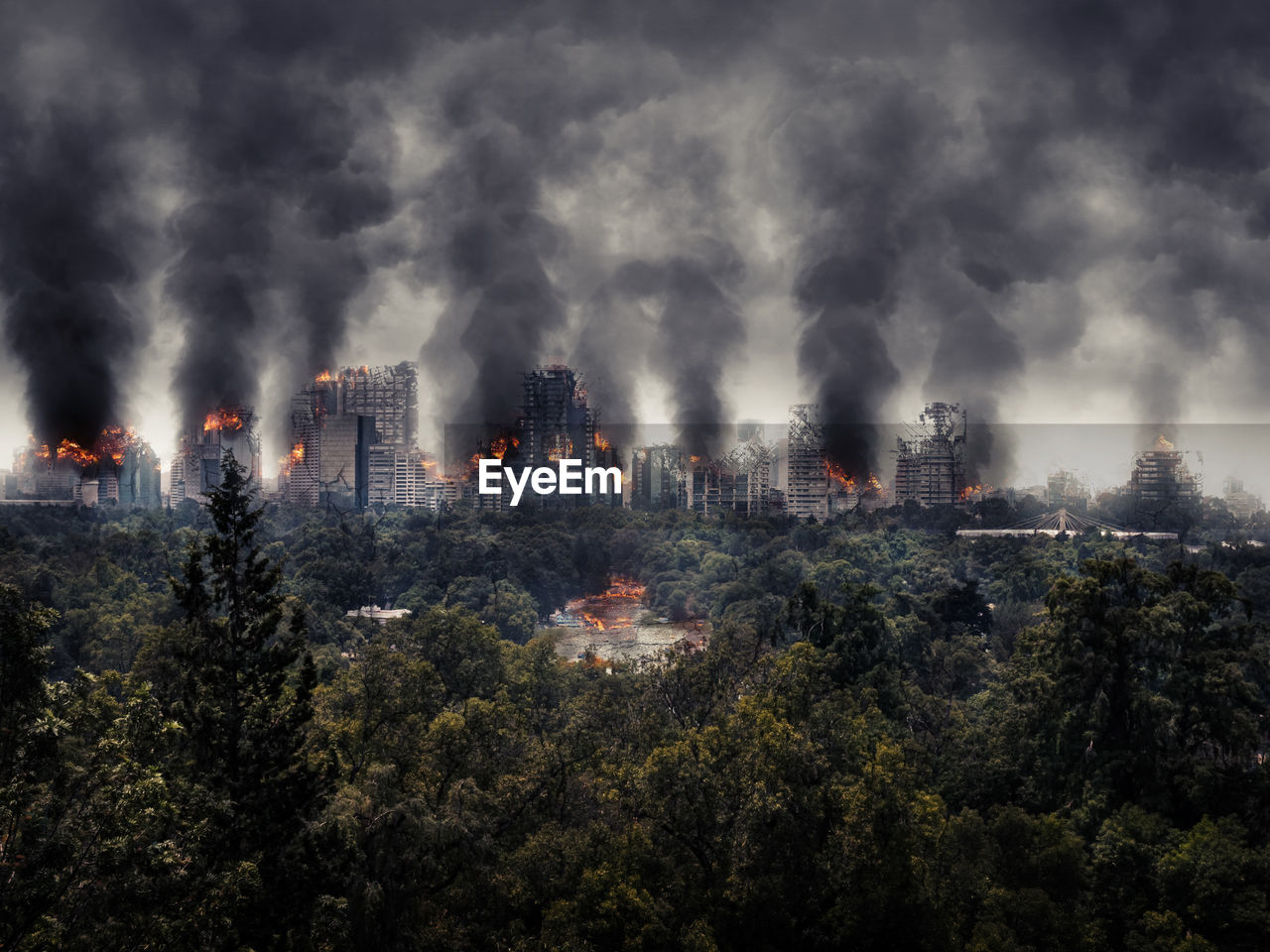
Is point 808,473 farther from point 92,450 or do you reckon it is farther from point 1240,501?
point 92,450

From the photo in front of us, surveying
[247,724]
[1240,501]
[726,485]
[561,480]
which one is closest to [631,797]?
[247,724]

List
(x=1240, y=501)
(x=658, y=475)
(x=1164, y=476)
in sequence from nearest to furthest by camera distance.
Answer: (x=1164, y=476) → (x=1240, y=501) → (x=658, y=475)

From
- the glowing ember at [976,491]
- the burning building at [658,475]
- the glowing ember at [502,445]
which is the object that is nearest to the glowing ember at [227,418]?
the glowing ember at [502,445]

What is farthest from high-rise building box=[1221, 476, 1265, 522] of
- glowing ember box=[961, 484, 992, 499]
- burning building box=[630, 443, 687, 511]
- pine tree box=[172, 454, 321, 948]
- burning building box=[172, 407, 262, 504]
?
burning building box=[172, 407, 262, 504]

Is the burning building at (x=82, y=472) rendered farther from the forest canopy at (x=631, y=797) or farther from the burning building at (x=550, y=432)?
the forest canopy at (x=631, y=797)

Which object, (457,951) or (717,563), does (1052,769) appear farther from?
(717,563)
